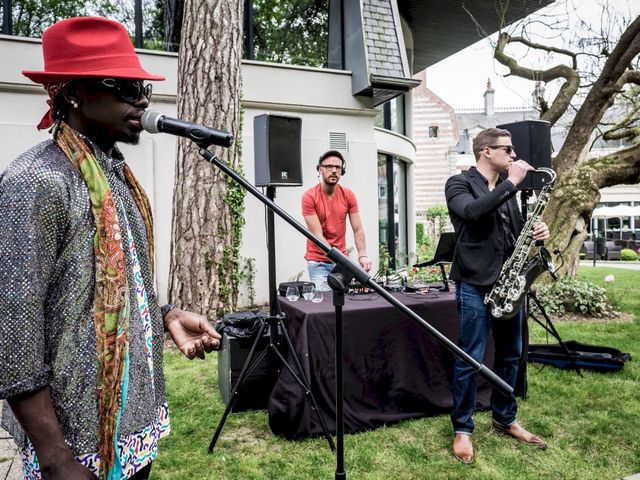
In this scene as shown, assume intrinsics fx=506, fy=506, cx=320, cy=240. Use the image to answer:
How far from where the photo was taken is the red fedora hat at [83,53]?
1.32m

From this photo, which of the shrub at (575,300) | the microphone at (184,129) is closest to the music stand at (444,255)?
the microphone at (184,129)

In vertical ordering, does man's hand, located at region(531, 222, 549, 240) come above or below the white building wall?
below

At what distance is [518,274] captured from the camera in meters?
3.59

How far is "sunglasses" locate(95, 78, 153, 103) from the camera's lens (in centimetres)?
136

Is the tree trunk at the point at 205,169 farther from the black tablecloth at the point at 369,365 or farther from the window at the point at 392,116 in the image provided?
the window at the point at 392,116

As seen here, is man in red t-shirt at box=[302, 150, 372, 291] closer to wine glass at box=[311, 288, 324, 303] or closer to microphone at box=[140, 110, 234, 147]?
wine glass at box=[311, 288, 324, 303]

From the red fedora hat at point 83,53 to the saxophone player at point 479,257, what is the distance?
94.5 inches

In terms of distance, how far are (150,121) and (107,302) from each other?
1.84ft

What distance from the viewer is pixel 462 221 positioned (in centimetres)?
342

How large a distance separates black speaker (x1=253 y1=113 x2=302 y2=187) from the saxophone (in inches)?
74.4

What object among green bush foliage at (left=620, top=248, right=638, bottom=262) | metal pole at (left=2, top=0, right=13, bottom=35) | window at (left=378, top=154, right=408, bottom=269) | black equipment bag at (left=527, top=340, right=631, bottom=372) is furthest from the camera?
green bush foliage at (left=620, top=248, right=638, bottom=262)

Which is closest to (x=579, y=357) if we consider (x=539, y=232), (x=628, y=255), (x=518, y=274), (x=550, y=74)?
(x=518, y=274)

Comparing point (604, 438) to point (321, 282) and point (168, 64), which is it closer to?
point (321, 282)

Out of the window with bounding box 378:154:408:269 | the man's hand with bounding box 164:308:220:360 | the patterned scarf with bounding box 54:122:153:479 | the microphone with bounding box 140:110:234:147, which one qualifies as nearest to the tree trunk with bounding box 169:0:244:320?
the microphone with bounding box 140:110:234:147
